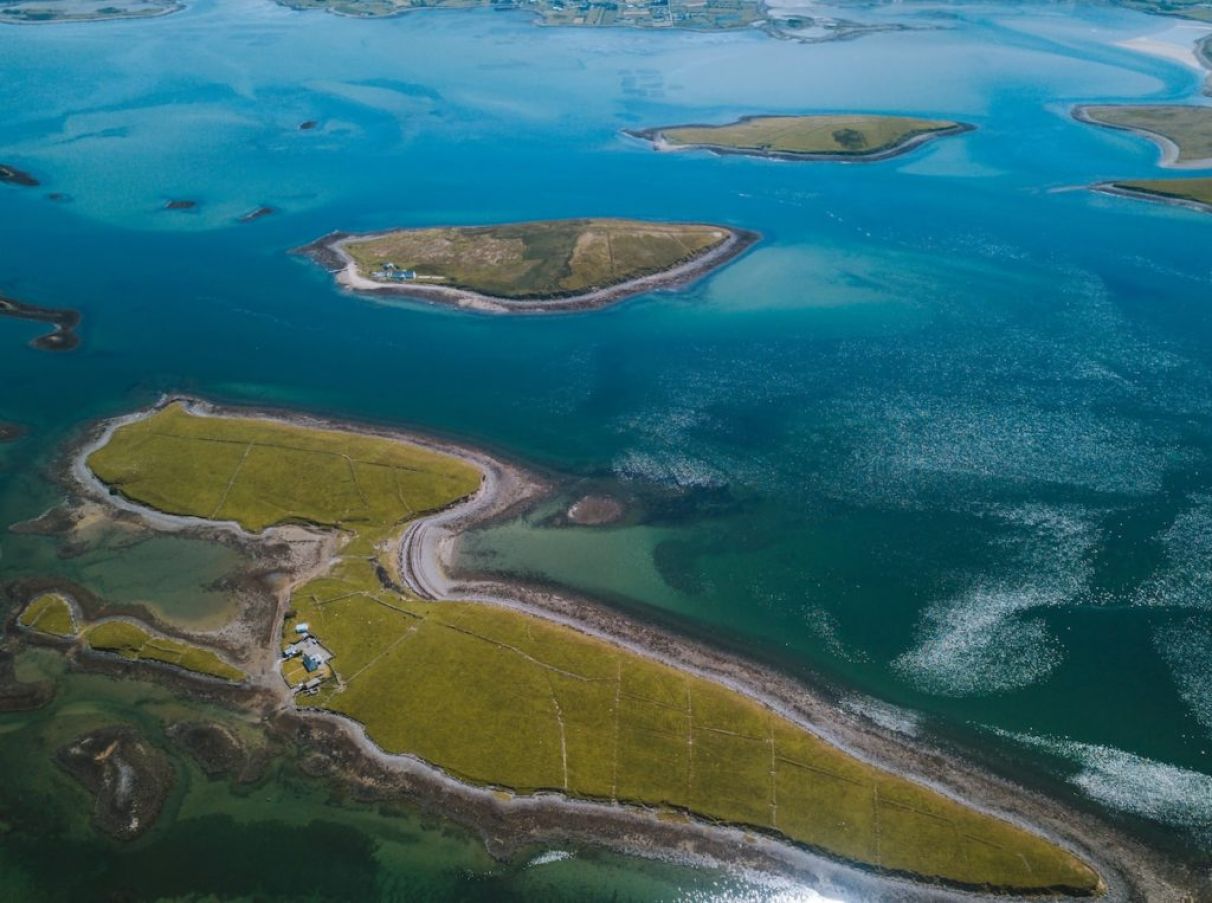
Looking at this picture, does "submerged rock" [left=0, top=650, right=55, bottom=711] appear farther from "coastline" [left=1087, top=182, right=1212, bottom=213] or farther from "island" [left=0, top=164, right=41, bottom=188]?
"coastline" [left=1087, top=182, right=1212, bottom=213]

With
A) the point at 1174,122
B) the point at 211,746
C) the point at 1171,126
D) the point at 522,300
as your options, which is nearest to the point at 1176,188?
the point at 1171,126

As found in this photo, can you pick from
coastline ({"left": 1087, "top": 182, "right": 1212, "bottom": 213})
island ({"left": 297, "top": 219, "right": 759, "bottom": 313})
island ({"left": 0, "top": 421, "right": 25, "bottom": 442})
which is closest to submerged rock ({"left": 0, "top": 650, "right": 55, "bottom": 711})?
island ({"left": 0, "top": 421, "right": 25, "bottom": 442})

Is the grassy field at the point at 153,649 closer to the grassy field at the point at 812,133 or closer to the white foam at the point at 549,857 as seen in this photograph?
the white foam at the point at 549,857

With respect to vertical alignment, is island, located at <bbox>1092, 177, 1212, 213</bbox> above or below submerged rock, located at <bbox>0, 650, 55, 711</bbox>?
above

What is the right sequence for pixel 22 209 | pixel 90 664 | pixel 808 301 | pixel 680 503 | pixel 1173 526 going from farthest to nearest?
pixel 22 209 < pixel 808 301 < pixel 680 503 < pixel 1173 526 < pixel 90 664

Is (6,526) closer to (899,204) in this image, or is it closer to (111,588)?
(111,588)

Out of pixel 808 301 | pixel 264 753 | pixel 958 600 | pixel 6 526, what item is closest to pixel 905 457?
pixel 958 600
